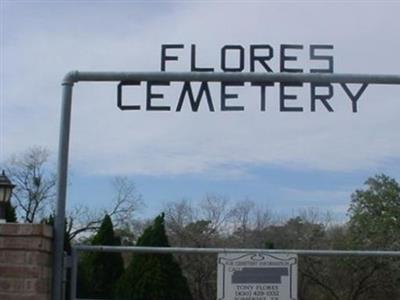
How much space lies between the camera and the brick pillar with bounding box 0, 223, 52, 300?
204 inches

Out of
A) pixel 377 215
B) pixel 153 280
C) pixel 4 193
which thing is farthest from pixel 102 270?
pixel 377 215

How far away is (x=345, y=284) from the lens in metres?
20.6

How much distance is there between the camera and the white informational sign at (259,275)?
17.6ft

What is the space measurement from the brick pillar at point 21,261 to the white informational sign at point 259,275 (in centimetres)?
125

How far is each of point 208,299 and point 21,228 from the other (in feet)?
28.2

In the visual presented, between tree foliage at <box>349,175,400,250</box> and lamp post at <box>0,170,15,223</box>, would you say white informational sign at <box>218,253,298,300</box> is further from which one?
tree foliage at <box>349,175,400,250</box>

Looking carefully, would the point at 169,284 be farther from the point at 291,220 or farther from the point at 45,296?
the point at 291,220

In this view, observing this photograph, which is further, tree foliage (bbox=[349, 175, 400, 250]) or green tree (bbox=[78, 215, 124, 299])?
tree foliage (bbox=[349, 175, 400, 250])

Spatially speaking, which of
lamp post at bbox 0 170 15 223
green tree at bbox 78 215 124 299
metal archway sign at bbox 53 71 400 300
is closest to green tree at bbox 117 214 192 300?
green tree at bbox 78 215 124 299

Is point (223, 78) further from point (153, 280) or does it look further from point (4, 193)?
point (153, 280)

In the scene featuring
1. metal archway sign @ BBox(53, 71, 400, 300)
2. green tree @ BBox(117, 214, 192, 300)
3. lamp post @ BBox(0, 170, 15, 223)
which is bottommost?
green tree @ BBox(117, 214, 192, 300)

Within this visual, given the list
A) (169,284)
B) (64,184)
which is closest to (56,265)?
(64,184)

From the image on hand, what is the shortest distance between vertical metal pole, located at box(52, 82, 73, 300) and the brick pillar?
0.19 metres

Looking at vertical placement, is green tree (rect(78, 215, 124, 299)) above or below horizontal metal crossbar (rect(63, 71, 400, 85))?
below
